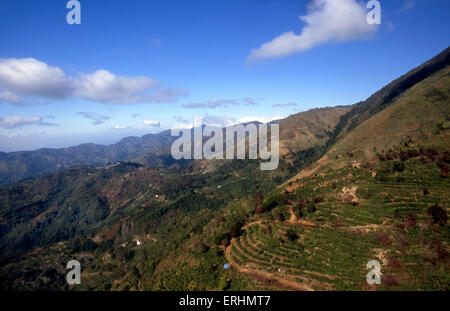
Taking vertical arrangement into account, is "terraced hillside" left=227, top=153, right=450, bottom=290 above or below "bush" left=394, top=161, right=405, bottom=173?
below

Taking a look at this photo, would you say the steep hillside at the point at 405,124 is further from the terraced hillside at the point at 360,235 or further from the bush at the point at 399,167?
the terraced hillside at the point at 360,235

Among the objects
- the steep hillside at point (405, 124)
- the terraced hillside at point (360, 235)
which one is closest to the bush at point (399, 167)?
the terraced hillside at point (360, 235)

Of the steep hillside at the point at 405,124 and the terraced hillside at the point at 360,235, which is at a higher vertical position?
the steep hillside at the point at 405,124

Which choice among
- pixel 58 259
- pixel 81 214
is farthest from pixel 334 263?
pixel 81 214

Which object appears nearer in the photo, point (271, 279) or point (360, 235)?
point (271, 279)

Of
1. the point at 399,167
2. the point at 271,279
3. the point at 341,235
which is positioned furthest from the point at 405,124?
the point at 271,279

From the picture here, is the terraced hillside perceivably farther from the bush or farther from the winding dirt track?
the bush

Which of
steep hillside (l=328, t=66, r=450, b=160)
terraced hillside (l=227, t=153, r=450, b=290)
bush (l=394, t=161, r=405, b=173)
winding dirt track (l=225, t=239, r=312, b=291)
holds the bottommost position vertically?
winding dirt track (l=225, t=239, r=312, b=291)

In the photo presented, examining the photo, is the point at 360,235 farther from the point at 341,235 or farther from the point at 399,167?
the point at 399,167

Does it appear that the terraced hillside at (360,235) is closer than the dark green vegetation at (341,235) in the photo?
Yes

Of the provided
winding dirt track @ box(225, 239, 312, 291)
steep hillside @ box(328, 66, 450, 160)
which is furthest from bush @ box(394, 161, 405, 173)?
winding dirt track @ box(225, 239, 312, 291)

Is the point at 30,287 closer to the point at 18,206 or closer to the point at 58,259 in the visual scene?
the point at 58,259

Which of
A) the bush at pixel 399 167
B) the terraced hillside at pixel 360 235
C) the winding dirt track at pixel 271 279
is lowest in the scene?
the winding dirt track at pixel 271 279

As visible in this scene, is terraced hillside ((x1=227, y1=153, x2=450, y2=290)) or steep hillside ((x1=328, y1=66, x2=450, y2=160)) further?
steep hillside ((x1=328, y1=66, x2=450, y2=160))
